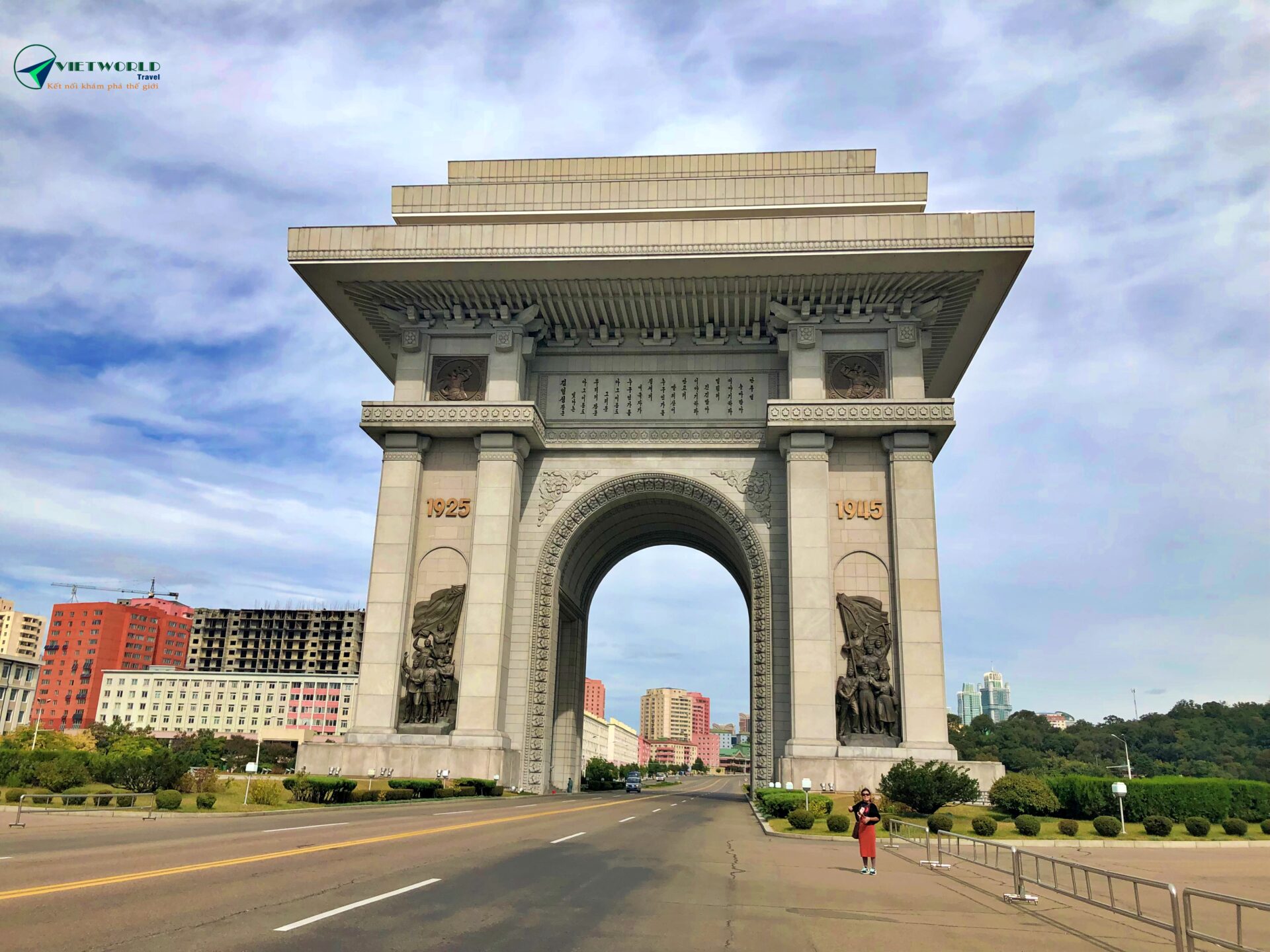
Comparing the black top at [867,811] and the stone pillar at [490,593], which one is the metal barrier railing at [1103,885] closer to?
the black top at [867,811]

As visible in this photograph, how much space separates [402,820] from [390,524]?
17650 millimetres

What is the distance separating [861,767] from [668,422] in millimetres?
15589

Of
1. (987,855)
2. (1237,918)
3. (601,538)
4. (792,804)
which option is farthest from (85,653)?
(1237,918)

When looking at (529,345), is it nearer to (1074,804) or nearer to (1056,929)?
(1074,804)

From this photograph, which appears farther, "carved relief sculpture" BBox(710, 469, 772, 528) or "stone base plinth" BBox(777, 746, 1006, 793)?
"carved relief sculpture" BBox(710, 469, 772, 528)

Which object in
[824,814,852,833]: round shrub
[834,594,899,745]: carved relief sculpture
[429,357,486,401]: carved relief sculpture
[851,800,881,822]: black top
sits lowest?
[824,814,852,833]: round shrub

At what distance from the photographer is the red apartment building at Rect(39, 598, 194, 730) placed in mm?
155375

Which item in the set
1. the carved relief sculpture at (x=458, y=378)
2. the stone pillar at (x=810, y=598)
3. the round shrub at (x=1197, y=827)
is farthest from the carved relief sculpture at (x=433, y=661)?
the round shrub at (x=1197, y=827)

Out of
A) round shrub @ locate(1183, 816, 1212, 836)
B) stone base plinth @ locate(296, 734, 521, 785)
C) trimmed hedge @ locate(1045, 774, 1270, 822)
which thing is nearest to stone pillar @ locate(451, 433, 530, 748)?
stone base plinth @ locate(296, 734, 521, 785)

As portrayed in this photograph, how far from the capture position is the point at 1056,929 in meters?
10.5

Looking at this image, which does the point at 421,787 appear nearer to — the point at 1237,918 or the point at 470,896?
the point at 470,896

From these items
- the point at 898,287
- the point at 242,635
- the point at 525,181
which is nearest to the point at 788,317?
the point at 898,287

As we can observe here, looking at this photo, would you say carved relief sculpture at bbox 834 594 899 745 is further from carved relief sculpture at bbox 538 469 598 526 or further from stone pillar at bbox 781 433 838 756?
carved relief sculpture at bbox 538 469 598 526

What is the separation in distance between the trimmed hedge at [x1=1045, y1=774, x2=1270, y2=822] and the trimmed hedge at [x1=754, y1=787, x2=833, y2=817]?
12.2 meters
